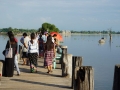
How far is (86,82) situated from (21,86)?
3.31 metres

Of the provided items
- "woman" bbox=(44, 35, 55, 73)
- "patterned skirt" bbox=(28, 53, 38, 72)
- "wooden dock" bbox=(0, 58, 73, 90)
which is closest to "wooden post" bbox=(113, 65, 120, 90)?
"wooden dock" bbox=(0, 58, 73, 90)

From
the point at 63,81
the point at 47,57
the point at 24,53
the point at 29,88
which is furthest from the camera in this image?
the point at 24,53

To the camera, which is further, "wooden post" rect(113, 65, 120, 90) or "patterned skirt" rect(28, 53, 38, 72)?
"patterned skirt" rect(28, 53, 38, 72)

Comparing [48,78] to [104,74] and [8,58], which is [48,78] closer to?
[8,58]

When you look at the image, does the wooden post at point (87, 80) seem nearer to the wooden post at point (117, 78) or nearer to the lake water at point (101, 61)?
the wooden post at point (117, 78)

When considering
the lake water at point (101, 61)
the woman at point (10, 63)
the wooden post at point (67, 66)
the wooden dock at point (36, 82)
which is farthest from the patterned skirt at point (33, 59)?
the lake water at point (101, 61)

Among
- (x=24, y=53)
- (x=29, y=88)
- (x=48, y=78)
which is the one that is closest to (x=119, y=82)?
(x=29, y=88)

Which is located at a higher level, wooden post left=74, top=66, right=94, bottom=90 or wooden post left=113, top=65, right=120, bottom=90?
wooden post left=113, top=65, right=120, bottom=90

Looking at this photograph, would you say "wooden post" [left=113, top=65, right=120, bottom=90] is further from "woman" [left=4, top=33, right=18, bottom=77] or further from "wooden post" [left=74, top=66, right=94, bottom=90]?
"woman" [left=4, top=33, right=18, bottom=77]

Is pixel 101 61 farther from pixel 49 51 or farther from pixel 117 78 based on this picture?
pixel 117 78

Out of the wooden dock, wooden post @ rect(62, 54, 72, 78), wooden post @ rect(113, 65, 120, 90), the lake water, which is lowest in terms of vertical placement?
the lake water

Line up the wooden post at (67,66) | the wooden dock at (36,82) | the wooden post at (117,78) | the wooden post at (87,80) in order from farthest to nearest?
the wooden post at (67,66), the wooden dock at (36,82), the wooden post at (87,80), the wooden post at (117,78)

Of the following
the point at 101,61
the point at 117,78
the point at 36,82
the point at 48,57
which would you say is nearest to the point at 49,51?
the point at 48,57

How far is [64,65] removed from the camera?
1223 centimetres
